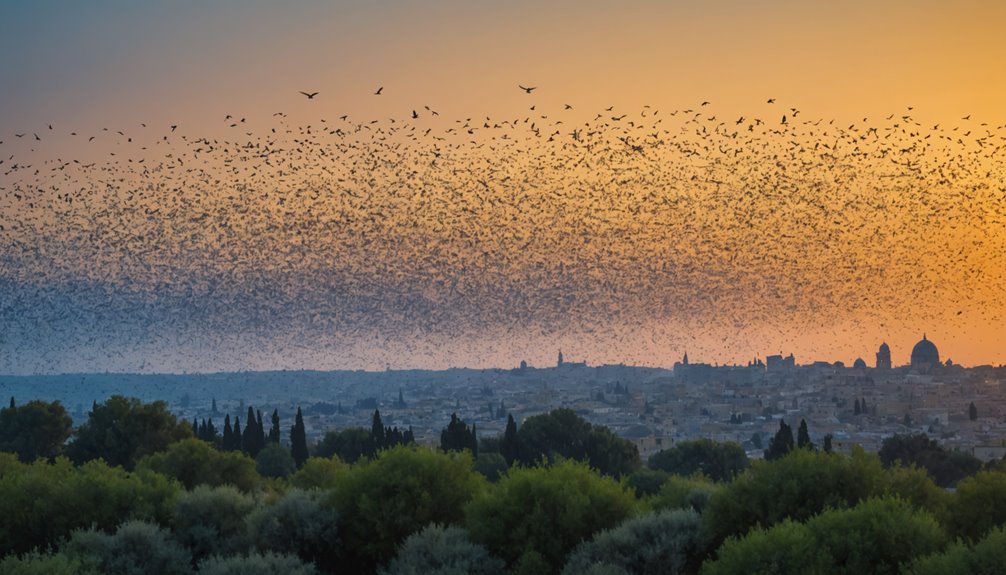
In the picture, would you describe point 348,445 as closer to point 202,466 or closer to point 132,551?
point 202,466

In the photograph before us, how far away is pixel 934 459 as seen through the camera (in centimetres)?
10800

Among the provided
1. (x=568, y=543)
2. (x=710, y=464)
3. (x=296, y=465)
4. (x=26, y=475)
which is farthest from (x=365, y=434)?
(x=568, y=543)

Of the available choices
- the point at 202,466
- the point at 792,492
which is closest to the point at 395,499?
the point at 792,492

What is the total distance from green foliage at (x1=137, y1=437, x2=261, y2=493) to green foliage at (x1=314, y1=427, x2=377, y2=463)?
34.7 m

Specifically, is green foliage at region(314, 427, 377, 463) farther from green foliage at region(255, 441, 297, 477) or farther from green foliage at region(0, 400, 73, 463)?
green foliage at region(0, 400, 73, 463)

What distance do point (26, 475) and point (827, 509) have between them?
29.3m

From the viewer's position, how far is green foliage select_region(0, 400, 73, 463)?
93562 mm

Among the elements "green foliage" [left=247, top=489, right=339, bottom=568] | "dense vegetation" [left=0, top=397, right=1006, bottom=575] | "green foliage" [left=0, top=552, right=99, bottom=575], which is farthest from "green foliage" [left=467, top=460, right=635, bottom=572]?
"green foliage" [left=0, top=552, right=99, bottom=575]

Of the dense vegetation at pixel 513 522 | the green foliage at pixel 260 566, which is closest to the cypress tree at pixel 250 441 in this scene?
the dense vegetation at pixel 513 522

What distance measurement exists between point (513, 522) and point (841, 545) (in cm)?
1126

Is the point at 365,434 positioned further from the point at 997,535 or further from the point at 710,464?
the point at 997,535

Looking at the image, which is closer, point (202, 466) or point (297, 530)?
point (297, 530)

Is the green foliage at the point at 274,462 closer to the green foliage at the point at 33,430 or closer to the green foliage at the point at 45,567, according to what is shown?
the green foliage at the point at 33,430

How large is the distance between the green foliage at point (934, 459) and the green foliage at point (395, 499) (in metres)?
65.7
